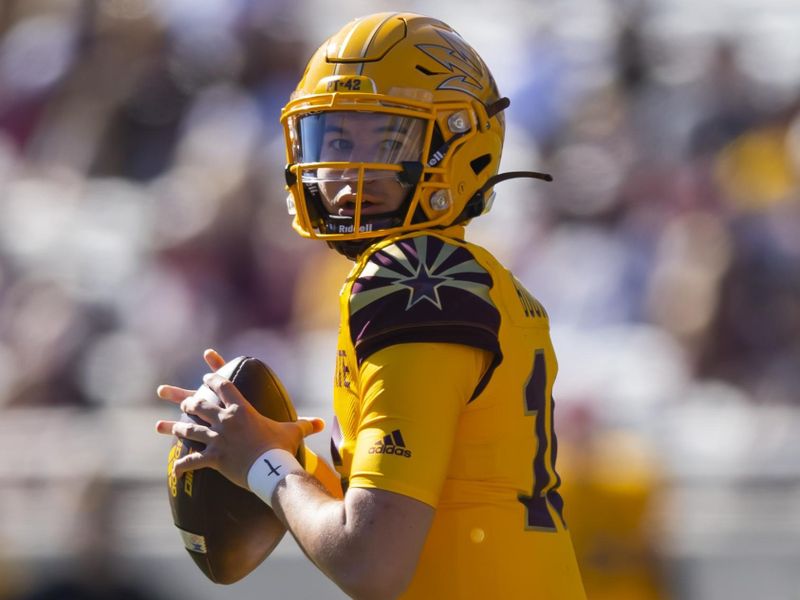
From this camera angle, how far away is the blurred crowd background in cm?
646

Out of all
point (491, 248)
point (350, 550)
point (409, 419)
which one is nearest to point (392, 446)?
point (409, 419)

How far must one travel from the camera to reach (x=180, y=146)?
8.76 m

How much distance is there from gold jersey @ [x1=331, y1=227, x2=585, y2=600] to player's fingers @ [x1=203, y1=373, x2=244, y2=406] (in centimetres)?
22

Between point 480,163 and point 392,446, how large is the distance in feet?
2.91

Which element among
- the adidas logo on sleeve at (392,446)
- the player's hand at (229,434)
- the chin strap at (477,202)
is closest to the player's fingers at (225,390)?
the player's hand at (229,434)

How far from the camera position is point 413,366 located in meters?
2.60

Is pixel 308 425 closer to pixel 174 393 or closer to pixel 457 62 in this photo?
pixel 174 393

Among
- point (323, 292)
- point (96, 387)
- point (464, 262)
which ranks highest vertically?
point (464, 262)

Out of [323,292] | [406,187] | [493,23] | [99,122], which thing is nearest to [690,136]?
[493,23]

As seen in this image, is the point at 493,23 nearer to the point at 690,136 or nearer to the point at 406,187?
the point at 690,136

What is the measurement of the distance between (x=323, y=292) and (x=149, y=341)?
39.4 inches

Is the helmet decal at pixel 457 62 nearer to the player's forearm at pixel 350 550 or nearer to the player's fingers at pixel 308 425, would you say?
the player's fingers at pixel 308 425

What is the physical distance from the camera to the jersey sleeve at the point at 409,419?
8.43 feet

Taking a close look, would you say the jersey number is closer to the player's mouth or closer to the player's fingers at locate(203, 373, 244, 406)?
the player's mouth
